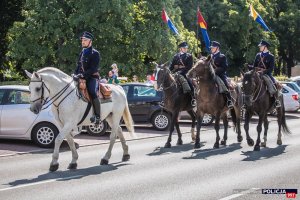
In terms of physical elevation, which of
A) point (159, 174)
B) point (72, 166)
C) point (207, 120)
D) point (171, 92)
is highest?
point (171, 92)

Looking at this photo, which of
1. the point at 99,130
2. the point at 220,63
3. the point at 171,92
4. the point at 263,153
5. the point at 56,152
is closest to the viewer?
the point at 56,152

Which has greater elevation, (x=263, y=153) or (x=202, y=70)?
(x=202, y=70)

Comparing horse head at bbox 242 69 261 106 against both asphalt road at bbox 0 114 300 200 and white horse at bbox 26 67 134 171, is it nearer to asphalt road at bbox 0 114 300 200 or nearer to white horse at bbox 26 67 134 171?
asphalt road at bbox 0 114 300 200

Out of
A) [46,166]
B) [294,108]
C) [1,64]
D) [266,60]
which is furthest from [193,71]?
[1,64]


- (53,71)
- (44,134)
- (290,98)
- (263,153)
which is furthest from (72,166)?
(290,98)

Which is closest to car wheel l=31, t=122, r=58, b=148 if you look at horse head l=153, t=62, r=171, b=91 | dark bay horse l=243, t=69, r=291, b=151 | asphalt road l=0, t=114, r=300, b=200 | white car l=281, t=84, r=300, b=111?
asphalt road l=0, t=114, r=300, b=200

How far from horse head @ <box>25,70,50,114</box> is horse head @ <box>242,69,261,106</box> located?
19.7 feet

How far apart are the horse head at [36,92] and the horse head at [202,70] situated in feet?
15.9

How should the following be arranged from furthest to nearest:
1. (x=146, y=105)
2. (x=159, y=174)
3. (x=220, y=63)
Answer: (x=146, y=105)
(x=220, y=63)
(x=159, y=174)

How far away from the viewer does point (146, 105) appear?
21688 mm

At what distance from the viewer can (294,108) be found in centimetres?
3056

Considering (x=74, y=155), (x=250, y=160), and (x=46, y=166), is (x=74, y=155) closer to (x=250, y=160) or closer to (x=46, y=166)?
(x=46, y=166)

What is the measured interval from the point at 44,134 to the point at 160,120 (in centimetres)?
647

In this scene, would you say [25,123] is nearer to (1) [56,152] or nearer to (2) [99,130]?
(2) [99,130]
